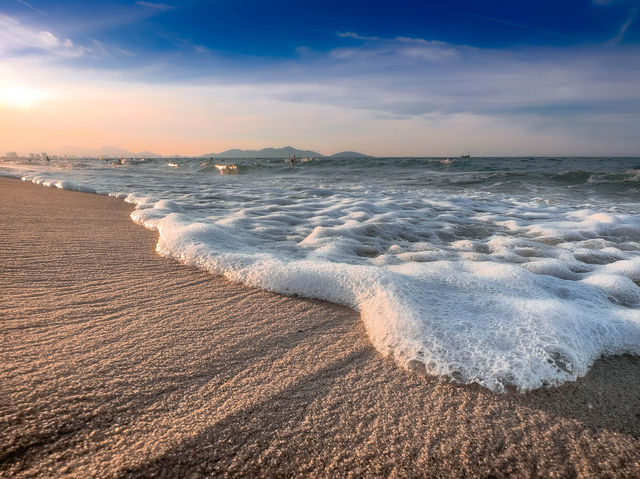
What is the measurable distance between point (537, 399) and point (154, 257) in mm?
2569

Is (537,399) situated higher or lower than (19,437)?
lower

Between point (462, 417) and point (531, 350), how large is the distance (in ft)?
1.82

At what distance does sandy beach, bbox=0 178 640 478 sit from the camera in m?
0.98

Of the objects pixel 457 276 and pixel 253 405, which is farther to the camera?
pixel 457 276

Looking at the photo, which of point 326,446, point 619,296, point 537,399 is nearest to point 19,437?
point 326,446

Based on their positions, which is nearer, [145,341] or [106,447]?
[106,447]

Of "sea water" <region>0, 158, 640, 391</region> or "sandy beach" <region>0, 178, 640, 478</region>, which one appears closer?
"sandy beach" <region>0, 178, 640, 478</region>

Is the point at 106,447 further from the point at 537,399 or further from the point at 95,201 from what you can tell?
the point at 95,201

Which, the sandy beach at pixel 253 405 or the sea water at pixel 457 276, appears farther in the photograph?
the sea water at pixel 457 276

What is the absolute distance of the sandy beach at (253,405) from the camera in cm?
98

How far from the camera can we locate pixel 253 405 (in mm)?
1182

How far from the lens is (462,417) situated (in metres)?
1.19

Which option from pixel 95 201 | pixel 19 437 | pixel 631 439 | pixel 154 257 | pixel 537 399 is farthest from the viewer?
pixel 95 201

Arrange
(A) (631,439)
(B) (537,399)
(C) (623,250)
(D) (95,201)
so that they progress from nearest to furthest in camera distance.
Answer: (A) (631,439) → (B) (537,399) → (C) (623,250) → (D) (95,201)
